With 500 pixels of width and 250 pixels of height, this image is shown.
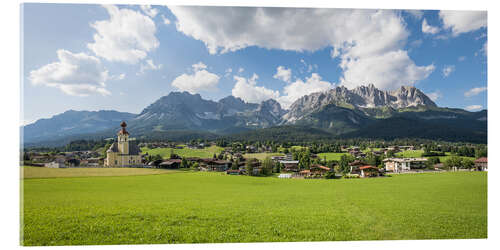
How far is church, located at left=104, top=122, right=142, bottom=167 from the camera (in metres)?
16.2

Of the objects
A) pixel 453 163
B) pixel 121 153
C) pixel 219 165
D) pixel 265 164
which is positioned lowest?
pixel 219 165

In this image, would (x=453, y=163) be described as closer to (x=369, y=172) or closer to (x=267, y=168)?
(x=369, y=172)

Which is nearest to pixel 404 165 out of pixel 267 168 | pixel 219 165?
pixel 267 168

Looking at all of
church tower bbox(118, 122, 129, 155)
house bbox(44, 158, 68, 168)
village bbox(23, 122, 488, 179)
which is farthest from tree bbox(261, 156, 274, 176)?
house bbox(44, 158, 68, 168)

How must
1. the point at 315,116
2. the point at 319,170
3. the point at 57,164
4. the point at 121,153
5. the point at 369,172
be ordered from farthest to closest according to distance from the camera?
the point at 315,116 → the point at 319,170 → the point at 369,172 → the point at 121,153 → the point at 57,164

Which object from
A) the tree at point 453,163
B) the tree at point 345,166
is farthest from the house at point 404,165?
the tree at point 345,166

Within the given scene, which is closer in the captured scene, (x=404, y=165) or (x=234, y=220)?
(x=234, y=220)

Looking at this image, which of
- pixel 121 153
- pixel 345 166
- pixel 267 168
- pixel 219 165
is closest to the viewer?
pixel 121 153

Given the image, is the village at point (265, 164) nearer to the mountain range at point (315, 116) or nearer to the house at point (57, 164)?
the house at point (57, 164)

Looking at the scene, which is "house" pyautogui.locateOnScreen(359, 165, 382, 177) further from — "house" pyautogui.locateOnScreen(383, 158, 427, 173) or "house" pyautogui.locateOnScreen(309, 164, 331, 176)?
"house" pyautogui.locateOnScreen(383, 158, 427, 173)

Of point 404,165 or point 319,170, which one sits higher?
point 404,165

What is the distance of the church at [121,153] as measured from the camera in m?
16.2

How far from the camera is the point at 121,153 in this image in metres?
16.6
